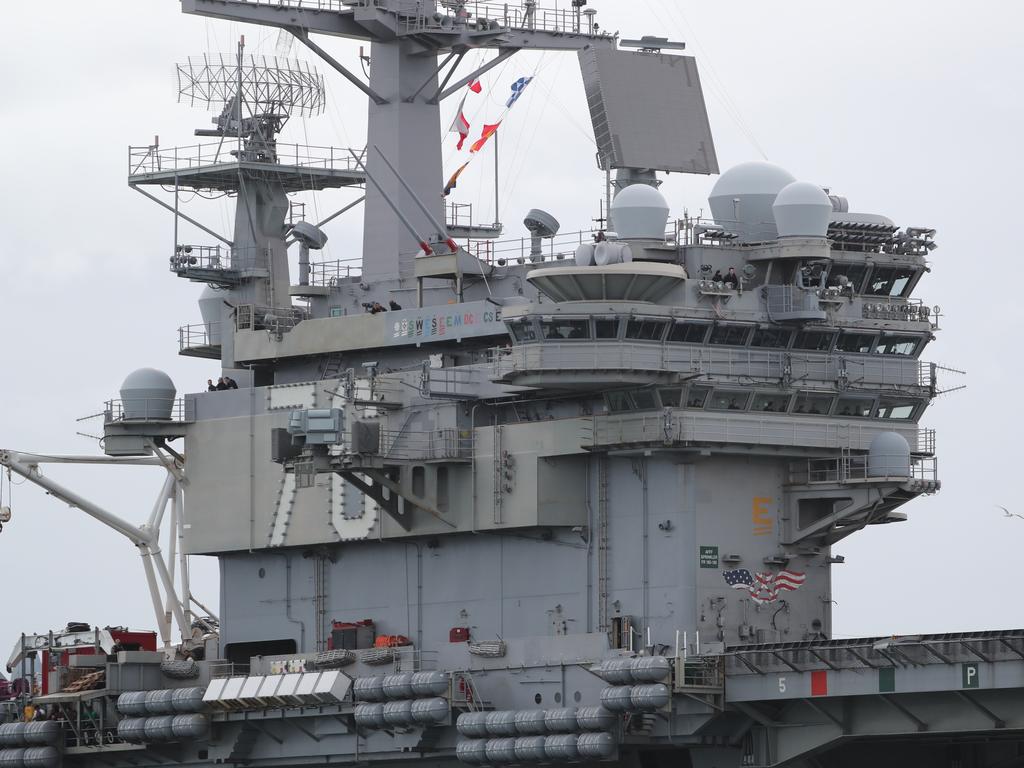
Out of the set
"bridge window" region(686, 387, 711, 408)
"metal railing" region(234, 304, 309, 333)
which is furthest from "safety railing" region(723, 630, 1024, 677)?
"metal railing" region(234, 304, 309, 333)

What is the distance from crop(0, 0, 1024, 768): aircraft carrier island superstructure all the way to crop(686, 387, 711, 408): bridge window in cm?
6

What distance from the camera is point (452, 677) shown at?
47.4 meters

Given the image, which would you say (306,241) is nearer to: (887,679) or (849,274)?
(849,274)

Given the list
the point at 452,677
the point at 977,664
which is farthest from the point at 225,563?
the point at 977,664

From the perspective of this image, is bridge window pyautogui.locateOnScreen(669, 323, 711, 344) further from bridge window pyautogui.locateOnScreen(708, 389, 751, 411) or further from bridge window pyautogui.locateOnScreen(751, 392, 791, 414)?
bridge window pyautogui.locateOnScreen(751, 392, 791, 414)

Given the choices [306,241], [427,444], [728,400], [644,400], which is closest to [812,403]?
[728,400]

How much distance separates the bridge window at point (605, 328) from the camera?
47781 millimetres

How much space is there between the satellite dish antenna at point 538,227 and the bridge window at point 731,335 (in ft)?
17.8

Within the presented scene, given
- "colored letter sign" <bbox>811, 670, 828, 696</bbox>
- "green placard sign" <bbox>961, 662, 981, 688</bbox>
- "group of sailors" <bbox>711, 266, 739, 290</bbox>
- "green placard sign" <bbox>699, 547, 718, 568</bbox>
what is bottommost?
"colored letter sign" <bbox>811, 670, 828, 696</bbox>

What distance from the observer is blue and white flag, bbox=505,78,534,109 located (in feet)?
183

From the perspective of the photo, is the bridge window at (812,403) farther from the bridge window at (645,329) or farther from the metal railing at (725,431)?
the bridge window at (645,329)

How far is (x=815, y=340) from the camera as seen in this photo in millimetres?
50094

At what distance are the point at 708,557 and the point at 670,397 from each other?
3.44m

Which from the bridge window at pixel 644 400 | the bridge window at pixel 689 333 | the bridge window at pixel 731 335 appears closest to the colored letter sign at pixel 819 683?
the bridge window at pixel 644 400
